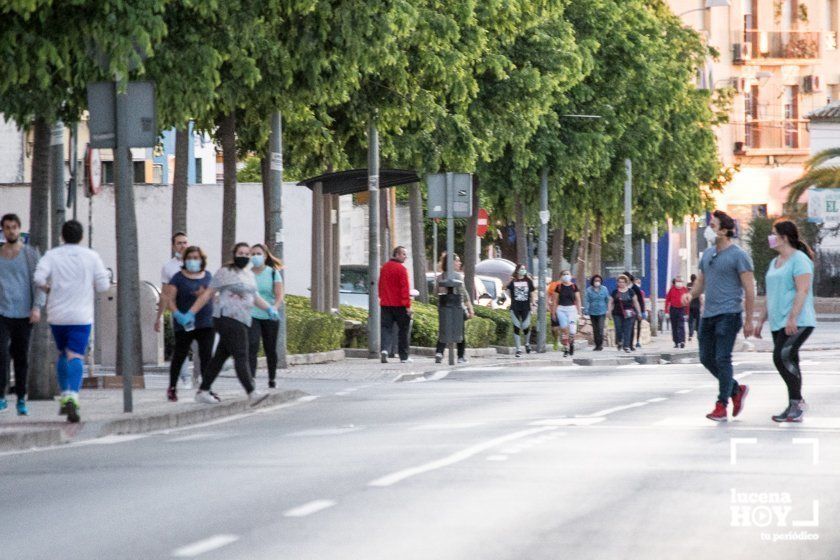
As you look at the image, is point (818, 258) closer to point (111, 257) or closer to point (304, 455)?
point (111, 257)

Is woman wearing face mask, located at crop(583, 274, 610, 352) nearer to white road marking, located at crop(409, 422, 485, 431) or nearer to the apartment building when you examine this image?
white road marking, located at crop(409, 422, 485, 431)

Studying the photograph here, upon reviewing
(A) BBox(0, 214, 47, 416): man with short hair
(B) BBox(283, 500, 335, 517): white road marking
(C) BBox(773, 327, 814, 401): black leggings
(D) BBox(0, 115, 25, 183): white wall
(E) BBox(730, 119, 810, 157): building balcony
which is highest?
(E) BBox(730, 119, 810, 157): building balcony

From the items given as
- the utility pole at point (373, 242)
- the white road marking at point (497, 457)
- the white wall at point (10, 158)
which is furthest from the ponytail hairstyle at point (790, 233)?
the white wall at point (10, 158)

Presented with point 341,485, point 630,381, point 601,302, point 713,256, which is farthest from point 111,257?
point 341,485

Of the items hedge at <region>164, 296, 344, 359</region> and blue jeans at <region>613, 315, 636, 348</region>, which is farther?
blue jeans at <region>613, 315, 636, 348</region>

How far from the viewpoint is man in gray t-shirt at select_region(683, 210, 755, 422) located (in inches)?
672

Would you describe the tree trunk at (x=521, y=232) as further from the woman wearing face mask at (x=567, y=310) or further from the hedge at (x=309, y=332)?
the hedge at (x=309, y=332)

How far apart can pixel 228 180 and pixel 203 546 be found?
20.9 meters

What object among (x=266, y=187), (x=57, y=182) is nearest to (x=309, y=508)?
(x=57, y=182)

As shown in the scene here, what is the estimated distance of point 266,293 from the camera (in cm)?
2303

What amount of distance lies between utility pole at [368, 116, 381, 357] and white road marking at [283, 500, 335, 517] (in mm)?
20909

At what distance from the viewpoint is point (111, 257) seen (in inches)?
1853

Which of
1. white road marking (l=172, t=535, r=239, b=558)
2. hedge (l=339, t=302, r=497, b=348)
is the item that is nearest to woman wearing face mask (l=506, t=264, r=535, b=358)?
hedge (l=339, t=302, r=497, b=348)

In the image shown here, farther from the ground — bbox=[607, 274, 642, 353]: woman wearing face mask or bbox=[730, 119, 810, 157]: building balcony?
bbox=[730, 119, 810, 157]: building balcony
